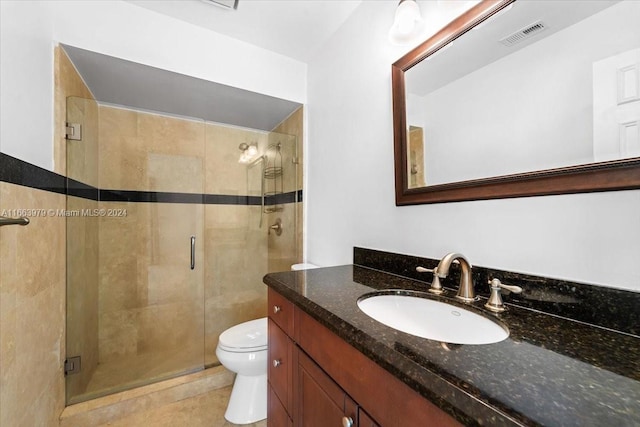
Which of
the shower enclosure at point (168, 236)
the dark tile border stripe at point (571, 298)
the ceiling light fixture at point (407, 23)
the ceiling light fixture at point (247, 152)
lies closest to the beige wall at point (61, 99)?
the shower enclosure at point (168, 236)

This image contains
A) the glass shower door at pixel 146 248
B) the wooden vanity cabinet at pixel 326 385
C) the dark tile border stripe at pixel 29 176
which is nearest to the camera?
the wooden vanity cabinet at pixel 326 385

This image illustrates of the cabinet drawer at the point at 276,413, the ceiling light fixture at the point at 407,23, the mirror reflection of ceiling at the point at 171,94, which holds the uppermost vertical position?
the mirror reflection of ceiling at the point at 171,94

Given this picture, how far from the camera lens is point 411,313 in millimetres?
943

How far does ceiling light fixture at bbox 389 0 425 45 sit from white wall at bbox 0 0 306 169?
1098 millimetres

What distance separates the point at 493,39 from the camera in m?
0.90

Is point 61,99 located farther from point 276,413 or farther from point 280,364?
point 276,413

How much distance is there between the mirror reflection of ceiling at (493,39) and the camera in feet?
2.42

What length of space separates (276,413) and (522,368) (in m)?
1.02

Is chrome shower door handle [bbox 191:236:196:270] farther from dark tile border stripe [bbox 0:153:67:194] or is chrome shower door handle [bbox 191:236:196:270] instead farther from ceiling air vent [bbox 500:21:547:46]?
ceiling air vent [bbox 500:21:547:46]

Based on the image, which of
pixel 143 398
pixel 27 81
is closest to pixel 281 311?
pixel 143 398

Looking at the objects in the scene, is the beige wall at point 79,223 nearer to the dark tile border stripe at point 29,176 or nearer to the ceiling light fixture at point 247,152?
the dark tile border stripe at point 29,176

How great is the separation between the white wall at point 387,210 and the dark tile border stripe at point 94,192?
0.52m

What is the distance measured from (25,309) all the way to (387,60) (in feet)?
6.43

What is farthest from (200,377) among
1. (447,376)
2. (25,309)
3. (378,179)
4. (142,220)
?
(447,376)
